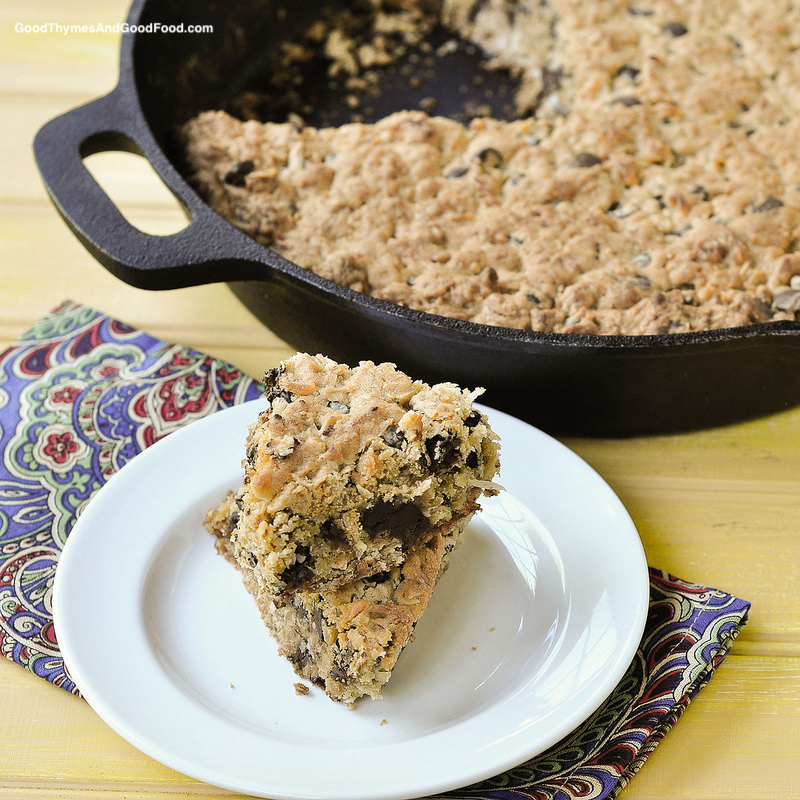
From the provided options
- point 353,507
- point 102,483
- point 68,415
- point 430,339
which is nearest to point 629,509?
point 430,339

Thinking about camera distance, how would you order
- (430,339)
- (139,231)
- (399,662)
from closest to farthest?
1. (399,662)
2. (430,339)
3. (139,231)

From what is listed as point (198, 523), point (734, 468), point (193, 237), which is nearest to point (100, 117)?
point (193, 237)

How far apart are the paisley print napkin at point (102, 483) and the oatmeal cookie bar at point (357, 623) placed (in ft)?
0.68

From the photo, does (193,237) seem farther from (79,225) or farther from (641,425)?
(641,425)

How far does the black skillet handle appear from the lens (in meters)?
1.63

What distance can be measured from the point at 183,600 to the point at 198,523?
0.14 meters

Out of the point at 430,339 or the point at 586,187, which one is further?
the point at 586,187

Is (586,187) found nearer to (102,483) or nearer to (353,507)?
(353,507)

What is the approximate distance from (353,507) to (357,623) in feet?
0.50

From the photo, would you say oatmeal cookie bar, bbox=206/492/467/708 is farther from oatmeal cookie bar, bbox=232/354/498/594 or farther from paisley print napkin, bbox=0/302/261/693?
paisley print napkin, bbox=0/302/261/693

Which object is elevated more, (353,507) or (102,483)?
(353,507)

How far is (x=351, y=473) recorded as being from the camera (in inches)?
48.9

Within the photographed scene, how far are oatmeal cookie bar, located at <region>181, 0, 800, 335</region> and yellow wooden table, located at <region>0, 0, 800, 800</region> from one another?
25cm

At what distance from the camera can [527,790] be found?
4.05ft
